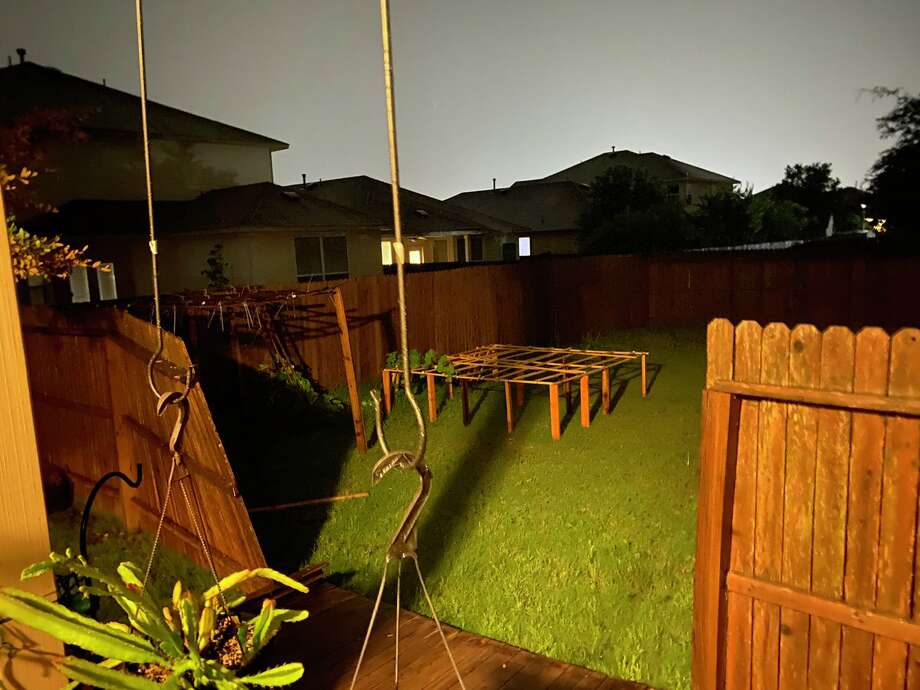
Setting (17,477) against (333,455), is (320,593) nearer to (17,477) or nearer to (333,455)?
(17,477)

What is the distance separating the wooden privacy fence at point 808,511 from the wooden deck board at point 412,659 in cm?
61

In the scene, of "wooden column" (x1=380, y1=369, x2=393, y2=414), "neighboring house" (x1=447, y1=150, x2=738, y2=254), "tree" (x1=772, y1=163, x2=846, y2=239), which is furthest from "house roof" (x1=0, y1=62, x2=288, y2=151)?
"tree" (x1=772, y1=163, x2=846, y2=239)

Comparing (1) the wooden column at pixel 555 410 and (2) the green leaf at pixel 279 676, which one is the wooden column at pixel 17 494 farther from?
(1) the wooden column at pixel 555 410

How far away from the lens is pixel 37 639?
6.22ft

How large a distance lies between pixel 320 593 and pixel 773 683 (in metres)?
2.43

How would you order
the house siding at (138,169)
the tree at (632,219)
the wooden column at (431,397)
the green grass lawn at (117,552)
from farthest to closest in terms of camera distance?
1. the tree at (632,219)
2. the house siding at (138,169)
3. the wooden column at (431,397)
4. the green grass lawn at (117,552)

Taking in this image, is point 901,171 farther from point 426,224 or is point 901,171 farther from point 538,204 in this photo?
point 538,204

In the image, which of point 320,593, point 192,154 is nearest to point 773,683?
point 320,593

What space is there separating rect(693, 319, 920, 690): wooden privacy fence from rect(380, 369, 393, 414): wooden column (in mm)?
6052

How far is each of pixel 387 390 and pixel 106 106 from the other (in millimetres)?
12312

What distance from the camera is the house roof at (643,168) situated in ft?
131

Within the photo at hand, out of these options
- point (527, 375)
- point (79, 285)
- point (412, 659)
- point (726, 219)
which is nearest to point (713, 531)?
point (412, 659)

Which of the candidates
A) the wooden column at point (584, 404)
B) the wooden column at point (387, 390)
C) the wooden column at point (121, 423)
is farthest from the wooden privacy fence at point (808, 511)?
the wooden column at point (387, 390)

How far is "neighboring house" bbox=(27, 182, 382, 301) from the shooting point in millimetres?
13500
